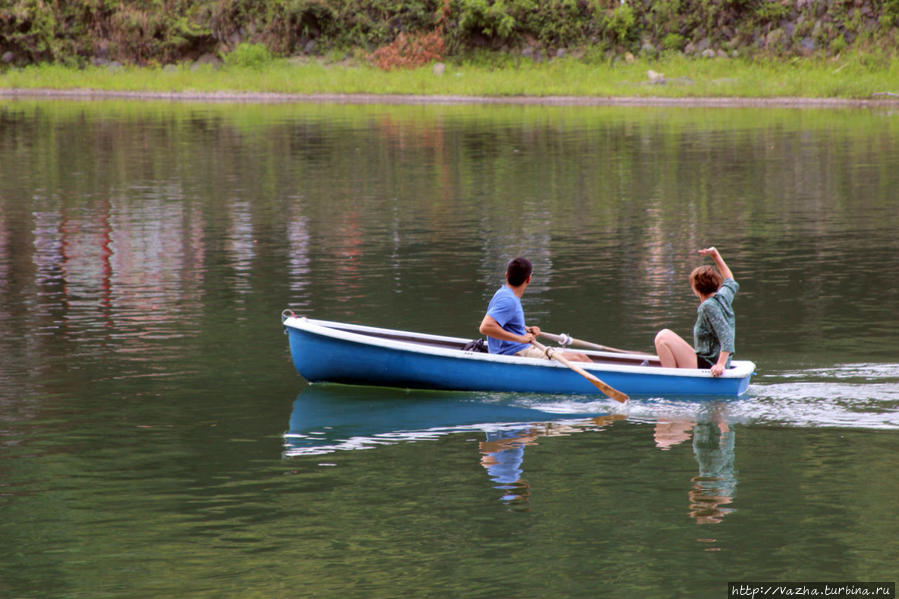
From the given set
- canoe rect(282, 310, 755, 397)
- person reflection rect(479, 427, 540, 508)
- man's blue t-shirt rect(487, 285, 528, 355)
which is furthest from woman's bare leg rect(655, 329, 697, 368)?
person reflection rect(479, 427, 540, 508)

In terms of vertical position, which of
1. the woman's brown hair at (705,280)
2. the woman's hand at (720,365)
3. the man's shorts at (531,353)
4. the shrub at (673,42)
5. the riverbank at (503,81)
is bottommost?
the riverbank at (503,81)

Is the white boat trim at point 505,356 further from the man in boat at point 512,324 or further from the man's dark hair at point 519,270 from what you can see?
the man's dark hair at point 519,270

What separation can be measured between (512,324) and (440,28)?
64.5 metres

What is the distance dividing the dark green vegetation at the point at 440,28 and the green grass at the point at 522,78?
4.24ft

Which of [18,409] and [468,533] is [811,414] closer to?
[468,533]

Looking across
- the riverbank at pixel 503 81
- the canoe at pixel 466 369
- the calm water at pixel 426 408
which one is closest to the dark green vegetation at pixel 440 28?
the riverbank at pixel 503 81

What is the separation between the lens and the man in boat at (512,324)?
42.3 ft

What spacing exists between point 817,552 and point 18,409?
7.59m

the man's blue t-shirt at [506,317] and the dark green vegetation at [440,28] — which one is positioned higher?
the dark green vegetation at [440,28]

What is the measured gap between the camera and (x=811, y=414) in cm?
1234

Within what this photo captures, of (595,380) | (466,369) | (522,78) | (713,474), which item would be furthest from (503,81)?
(713,474)

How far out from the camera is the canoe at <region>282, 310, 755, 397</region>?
1283cm

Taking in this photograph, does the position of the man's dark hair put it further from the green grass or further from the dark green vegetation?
the dark green vegetation

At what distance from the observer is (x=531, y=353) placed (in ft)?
43.5
